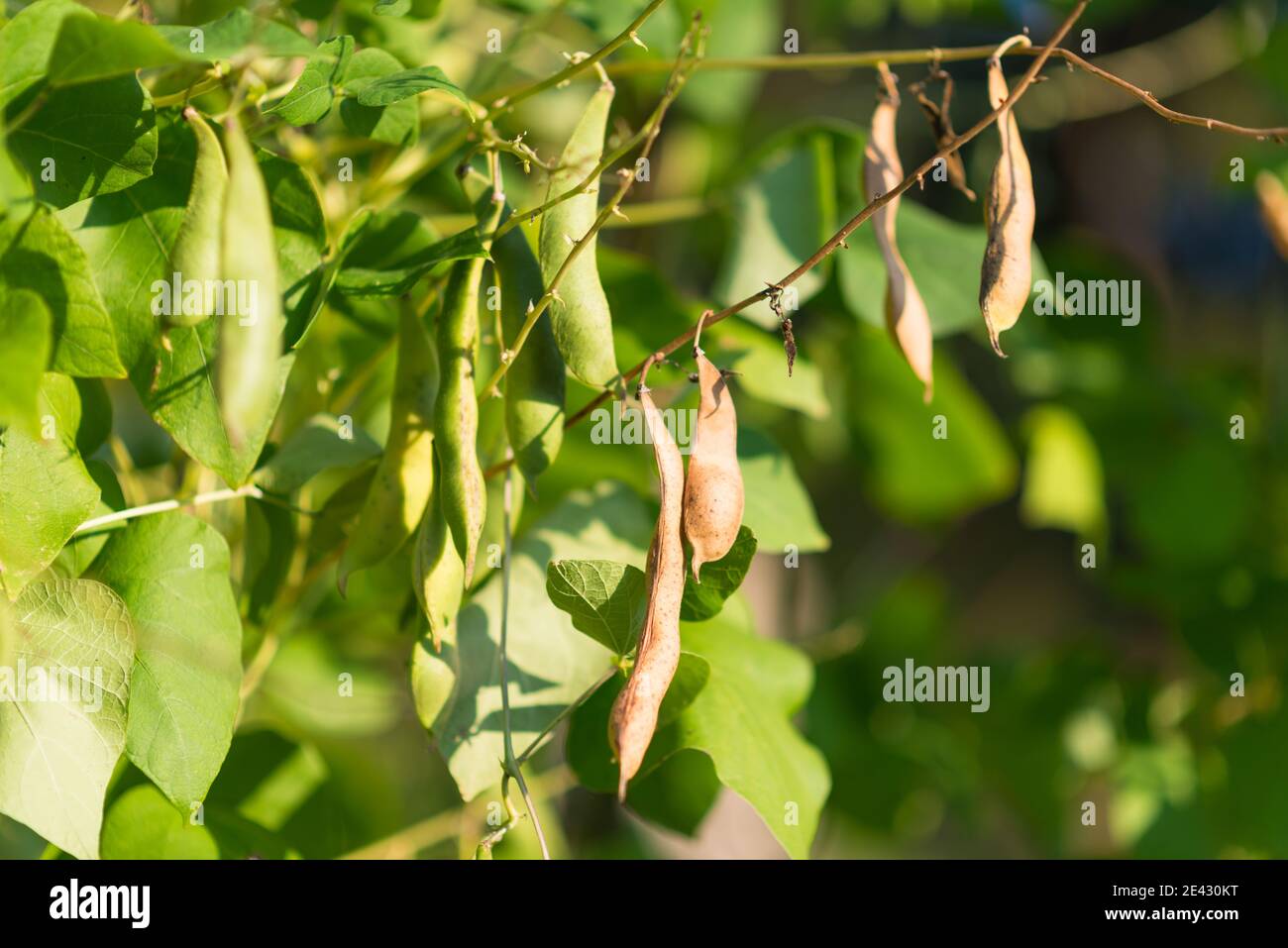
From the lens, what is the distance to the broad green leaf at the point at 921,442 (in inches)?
45.7

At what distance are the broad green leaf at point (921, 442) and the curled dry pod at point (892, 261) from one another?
43 centimetres

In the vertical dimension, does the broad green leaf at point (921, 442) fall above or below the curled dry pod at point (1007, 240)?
below

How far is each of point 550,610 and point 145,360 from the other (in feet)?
0.86

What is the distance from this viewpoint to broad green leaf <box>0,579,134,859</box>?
0.51 m

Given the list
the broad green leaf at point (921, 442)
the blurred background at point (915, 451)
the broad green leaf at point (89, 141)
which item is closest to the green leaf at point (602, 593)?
the blurred background at point (915, 451)

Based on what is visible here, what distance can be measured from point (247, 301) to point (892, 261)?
395 millimetres

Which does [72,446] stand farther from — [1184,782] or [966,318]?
[1184,782]

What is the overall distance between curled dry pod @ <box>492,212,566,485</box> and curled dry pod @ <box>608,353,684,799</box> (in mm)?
69

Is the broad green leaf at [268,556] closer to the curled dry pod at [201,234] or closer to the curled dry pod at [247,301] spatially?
the curled dry pod at [201,234]

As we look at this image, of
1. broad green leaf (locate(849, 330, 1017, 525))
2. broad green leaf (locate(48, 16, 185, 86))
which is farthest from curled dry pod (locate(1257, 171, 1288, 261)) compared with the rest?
broad green leaf (locate(48, 16, 185, 86))

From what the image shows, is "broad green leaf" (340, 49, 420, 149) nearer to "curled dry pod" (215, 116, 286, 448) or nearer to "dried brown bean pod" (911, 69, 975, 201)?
"curled dry pod" (215, 116, 286, 448)

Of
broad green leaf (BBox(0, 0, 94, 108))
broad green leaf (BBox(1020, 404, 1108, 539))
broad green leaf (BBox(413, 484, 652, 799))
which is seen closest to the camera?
Answer: broad green leaf (BBox(0, 0, 94, 108))

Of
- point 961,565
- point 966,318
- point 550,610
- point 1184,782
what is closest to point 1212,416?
point 1184,782

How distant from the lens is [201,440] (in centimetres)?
53
